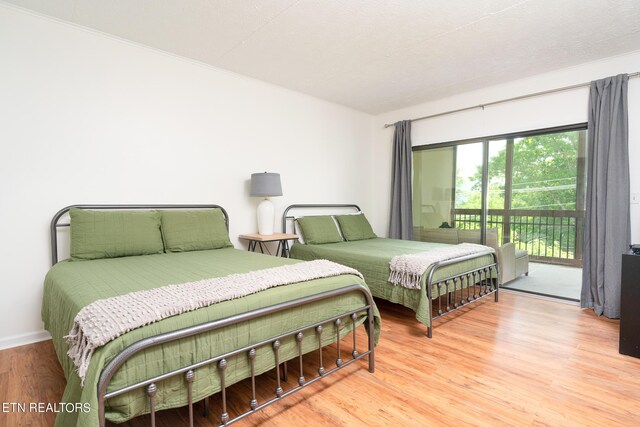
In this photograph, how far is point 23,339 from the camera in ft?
8.11

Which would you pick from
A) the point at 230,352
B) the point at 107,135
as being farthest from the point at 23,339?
the point at 230,352

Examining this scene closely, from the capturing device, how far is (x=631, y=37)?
2764 mm

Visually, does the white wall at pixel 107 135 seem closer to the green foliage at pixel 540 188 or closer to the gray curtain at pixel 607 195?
the green foliage at pixel 540 188

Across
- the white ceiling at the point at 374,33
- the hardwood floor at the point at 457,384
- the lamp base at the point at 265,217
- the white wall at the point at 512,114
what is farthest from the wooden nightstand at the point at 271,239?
the white wall at the point at 512,114

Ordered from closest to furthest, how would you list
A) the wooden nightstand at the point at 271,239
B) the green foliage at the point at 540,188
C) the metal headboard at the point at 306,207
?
the wooden nightstand at the point at 271,239 → the green foliage at the point at 540,188 → the metal headboard at the point at 306,207

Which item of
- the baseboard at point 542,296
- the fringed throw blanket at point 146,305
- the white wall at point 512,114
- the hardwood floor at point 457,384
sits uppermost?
the white wall at point 512,114

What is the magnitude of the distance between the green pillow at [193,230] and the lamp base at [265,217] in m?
0.51

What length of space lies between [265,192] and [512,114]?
2946 mm

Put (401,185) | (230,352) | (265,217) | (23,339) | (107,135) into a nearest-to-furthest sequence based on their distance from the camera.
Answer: (230,352) → (23,339) → (107,135) → (265,217) → (401,185)

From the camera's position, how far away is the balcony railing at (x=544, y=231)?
350cm

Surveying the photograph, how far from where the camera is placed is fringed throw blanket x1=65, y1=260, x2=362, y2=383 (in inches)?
46.4

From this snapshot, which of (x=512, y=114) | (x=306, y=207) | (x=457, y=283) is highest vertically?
(x=512, y=114)

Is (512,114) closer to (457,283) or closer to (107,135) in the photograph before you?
(457,283)

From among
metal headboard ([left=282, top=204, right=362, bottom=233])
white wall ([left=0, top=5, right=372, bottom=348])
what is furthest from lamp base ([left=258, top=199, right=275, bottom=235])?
metal headboard ([left=282, top=204, right=362, bottom=233])
